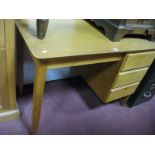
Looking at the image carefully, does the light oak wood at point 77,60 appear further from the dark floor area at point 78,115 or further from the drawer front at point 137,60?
the dark floor area at point 78,115

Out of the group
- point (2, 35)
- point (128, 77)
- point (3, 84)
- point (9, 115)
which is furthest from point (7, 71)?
point (128, 77)

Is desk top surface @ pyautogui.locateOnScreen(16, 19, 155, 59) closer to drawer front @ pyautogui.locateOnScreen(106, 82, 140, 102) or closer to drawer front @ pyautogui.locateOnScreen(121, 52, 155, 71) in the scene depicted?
drawer front @ pyautogui.locateOnScreen(121, 52, 155, 71)

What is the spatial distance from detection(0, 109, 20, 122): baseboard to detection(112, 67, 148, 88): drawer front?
0.76 meters

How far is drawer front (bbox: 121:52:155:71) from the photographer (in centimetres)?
115

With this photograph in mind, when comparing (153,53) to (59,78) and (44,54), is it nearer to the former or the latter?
(44,54)

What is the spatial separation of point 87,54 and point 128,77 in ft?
1.59

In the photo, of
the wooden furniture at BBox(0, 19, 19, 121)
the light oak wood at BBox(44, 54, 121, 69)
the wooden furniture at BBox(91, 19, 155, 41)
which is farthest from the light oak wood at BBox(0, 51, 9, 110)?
the wooden furniture at BBox(91, 19, 155, 41)

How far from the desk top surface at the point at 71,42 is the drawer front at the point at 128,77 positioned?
0.65ft

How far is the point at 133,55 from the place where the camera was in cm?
114

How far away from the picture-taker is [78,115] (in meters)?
1.53

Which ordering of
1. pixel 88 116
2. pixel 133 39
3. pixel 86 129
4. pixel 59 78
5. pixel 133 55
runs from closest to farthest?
pixel 133 55 → pixel 133 39 → pixel 86 129 → pixel 88 116 → pixel 59 78
